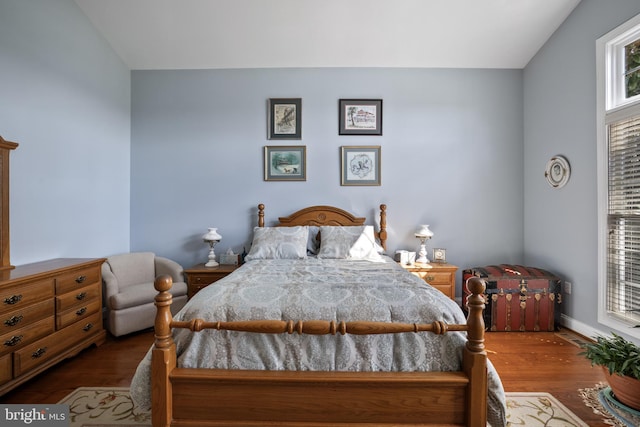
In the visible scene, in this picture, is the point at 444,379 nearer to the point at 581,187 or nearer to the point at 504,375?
the point at 504,375

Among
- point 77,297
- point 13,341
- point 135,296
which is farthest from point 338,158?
point 13,341

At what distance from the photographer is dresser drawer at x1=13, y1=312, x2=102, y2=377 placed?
1945mm

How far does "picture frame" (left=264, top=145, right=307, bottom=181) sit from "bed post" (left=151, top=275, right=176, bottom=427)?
2.45 meters

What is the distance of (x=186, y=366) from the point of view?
1.48m

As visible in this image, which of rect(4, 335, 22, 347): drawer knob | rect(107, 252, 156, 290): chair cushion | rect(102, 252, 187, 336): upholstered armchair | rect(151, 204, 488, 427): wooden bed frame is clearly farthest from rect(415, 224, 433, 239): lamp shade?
rect(4, 335, 22, 347): drawer knob

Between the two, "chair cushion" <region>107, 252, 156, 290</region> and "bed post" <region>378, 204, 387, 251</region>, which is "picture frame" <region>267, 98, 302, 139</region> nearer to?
"bed post" <region>378, 204, 387, 251</region>

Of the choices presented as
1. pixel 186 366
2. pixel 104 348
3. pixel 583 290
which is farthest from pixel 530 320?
pixel 104 348

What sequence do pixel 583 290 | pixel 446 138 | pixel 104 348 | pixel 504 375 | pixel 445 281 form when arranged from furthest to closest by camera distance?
pixel 446 138 < pixel 445 281 < pixel 583 290 < pixel 104 348 < pixel 504 375

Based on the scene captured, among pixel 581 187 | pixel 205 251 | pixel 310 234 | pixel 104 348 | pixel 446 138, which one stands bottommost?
pixel 104 348

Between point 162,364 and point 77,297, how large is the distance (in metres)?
1.64

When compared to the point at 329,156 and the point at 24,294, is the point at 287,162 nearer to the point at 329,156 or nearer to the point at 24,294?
the point at 329,156

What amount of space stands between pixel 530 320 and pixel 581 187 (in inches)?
58.6

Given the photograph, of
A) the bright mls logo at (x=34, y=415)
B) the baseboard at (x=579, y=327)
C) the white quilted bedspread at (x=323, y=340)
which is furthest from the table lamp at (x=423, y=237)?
the bright mls logo at (x=34, y=415)

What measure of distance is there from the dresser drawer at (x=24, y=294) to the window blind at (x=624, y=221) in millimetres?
4797
